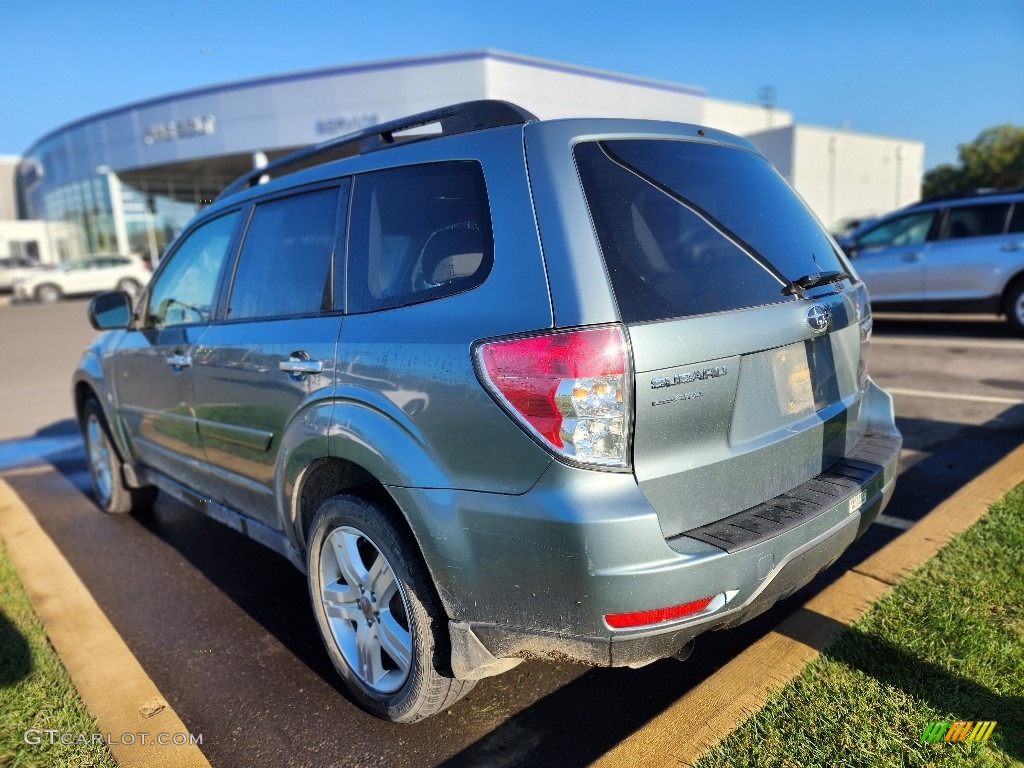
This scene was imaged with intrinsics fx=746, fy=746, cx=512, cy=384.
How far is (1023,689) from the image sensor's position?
2.37 meters

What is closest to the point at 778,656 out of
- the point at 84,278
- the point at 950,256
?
the point at 950,256

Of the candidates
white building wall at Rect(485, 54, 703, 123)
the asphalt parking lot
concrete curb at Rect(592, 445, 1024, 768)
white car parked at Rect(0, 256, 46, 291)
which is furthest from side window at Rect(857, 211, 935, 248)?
white car parked at Rect(0, 256, 46, 291)

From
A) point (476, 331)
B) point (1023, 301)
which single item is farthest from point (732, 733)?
point (1023, 301)

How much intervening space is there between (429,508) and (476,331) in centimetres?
53

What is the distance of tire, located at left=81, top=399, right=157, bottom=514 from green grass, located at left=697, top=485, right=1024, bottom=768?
4047mm

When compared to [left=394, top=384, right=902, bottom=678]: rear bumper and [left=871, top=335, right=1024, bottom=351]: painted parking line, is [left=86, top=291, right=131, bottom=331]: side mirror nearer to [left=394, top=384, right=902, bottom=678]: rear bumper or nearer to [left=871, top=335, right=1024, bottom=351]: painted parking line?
[left=394, top=384, right=902, bottom=678]: rear bumper

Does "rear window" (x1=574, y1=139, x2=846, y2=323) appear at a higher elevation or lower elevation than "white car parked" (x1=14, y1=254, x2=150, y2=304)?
higher

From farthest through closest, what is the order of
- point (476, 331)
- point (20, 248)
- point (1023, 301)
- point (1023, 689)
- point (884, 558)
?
point (20, 248), point (1023, 301), point (884, 558), point (1023, 689), point (476, 331)

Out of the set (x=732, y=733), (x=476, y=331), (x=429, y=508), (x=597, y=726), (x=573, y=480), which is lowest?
(x=597, y=726)

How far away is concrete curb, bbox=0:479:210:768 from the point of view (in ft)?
7.76

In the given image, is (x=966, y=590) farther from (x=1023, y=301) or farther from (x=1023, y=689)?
(x=1023, y=301)

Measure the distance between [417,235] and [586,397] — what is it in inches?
35.6

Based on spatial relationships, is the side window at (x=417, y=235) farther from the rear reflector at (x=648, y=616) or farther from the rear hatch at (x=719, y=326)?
the rear reflector at (x=648, y=616)

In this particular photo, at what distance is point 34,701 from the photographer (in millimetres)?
2662
